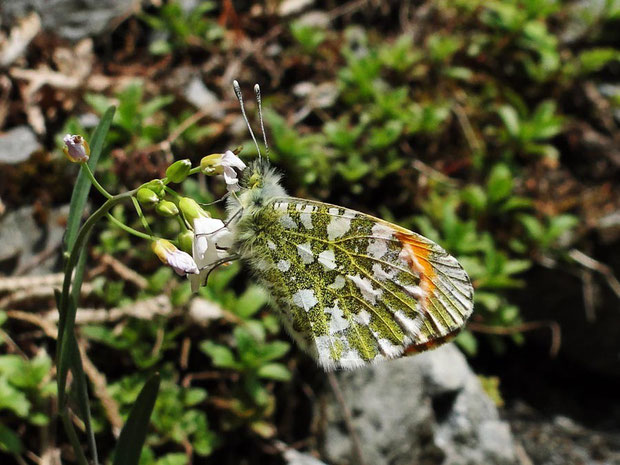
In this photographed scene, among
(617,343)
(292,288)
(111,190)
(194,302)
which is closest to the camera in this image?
(292,288)

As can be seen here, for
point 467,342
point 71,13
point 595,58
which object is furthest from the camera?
point 595,58

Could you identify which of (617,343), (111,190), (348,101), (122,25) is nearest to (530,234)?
(617,343)

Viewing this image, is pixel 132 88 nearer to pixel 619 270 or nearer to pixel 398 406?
pixel 398 406

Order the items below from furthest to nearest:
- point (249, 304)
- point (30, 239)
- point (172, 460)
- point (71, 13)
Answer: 1. point (71, 13)
2. point (30, 239)
3. point (249, 304)
4. point (172, 460)

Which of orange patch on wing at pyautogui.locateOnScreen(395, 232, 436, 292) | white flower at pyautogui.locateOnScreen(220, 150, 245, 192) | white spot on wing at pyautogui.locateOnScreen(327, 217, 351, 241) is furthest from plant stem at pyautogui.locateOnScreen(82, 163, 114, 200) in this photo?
orange patch on wing at pyautogui.locateOnScreen(395, 232, 436, 292)

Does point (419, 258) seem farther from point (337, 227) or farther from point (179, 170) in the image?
point (179, 170)

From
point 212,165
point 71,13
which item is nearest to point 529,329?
point 212,165

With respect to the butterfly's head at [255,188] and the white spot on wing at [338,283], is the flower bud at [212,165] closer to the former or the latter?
the butterfly's head at [255,188]
